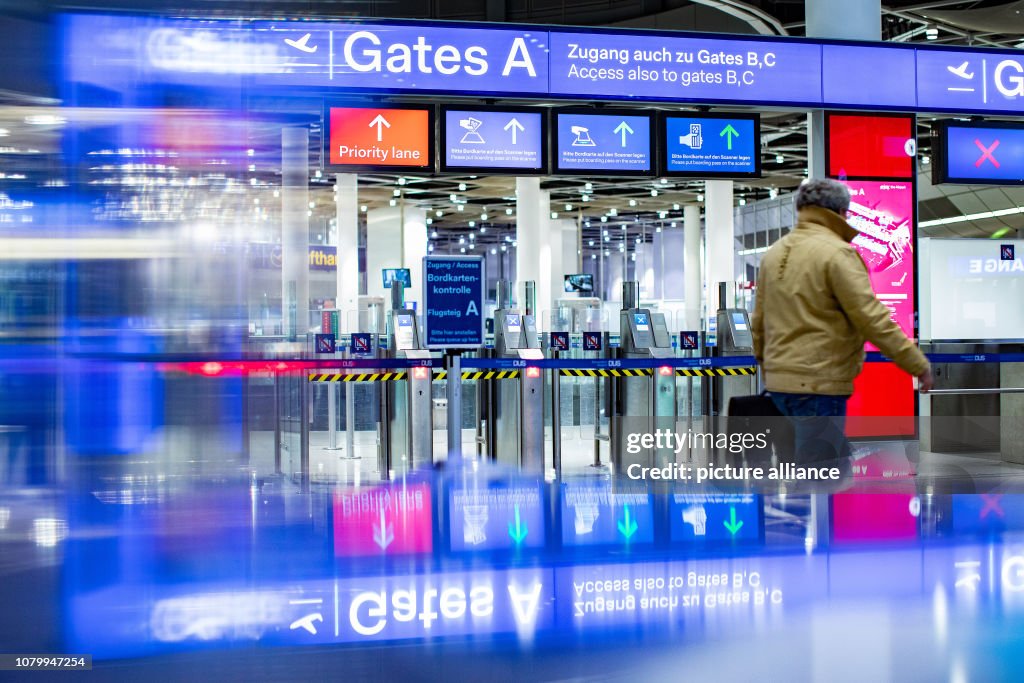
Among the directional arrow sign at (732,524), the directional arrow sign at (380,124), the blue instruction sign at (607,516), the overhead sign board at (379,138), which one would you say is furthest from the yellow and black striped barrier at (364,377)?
the directional arrow sign at (732,524)

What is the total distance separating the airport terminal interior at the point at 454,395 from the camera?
3.32m

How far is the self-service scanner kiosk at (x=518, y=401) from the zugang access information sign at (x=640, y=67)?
7.98ft

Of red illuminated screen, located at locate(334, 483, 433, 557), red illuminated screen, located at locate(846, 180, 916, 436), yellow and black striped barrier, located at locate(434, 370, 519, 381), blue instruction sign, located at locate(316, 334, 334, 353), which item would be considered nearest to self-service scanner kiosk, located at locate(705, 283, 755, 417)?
red illuminated screen, located at locate(846, 180, 916, 436)

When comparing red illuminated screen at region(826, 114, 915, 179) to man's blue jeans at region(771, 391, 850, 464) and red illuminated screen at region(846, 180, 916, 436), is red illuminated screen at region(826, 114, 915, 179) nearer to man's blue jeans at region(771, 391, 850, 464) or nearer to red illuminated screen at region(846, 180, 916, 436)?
red illuminated screen at region(846, 180, 916, 436)

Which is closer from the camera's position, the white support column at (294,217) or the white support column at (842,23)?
the white support column at (294,217)

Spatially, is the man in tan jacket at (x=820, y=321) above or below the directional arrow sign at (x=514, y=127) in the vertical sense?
below

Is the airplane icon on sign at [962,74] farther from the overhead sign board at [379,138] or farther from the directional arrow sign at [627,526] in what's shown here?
the directional arrow sign at [627,526]

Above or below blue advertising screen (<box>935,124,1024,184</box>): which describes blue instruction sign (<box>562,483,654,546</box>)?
below

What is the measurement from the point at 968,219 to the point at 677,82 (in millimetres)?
19000

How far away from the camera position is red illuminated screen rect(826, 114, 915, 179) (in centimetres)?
1027

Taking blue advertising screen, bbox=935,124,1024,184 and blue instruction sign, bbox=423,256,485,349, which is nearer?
blue instruction sign, bbox=423,256,485,349

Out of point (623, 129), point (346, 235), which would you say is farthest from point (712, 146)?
point (346, 235)

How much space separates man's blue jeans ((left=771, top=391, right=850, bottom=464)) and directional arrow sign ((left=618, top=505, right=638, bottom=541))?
0.97 metres

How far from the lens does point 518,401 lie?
10875 millimetres
